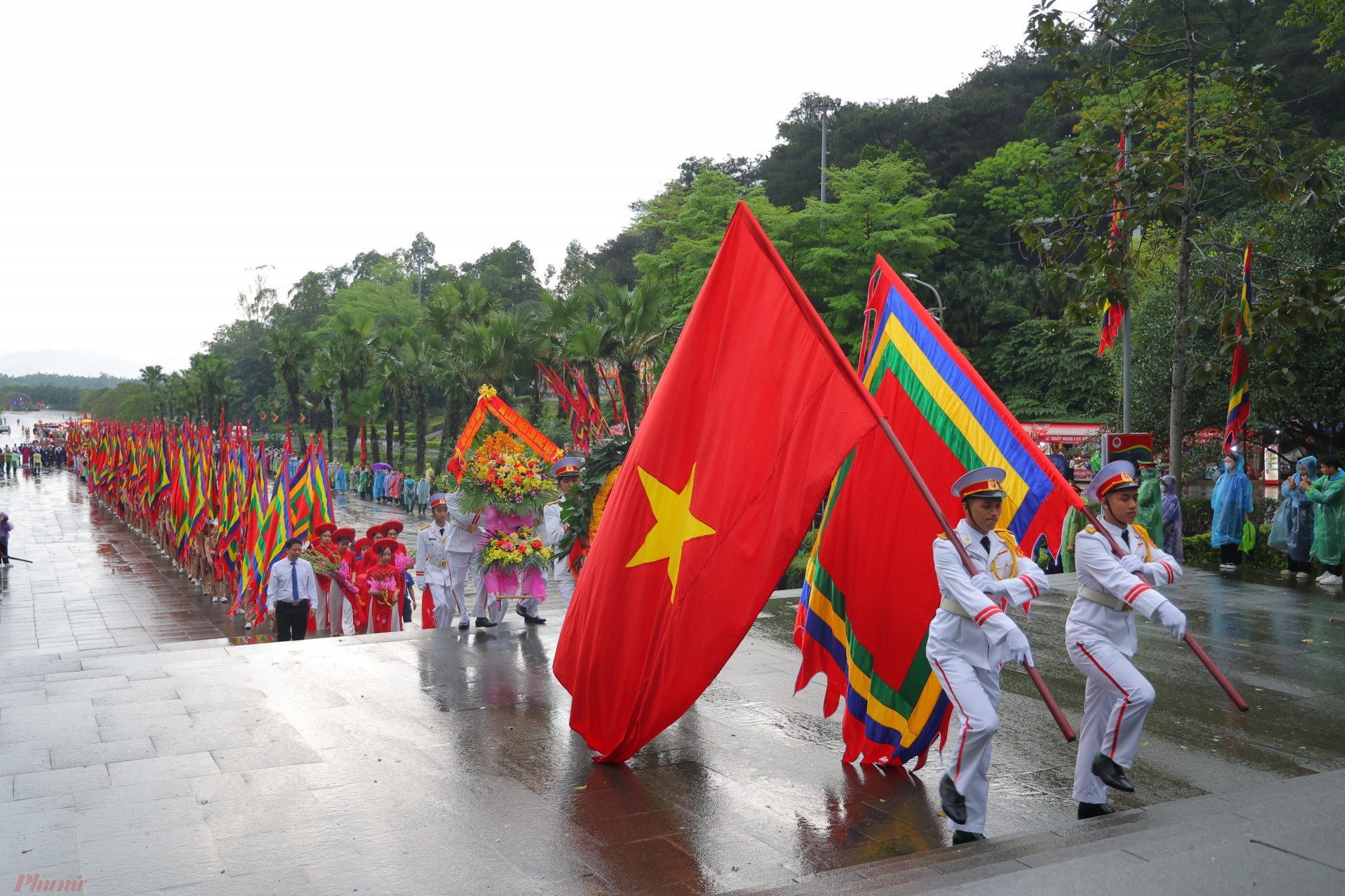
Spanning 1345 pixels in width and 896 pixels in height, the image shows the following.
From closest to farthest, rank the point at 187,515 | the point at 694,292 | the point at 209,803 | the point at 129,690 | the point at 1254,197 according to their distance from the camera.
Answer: the point at 209,803 → the point at 129,690 → the point at 187,515 → the point at 1254,197 → the point at 694,292

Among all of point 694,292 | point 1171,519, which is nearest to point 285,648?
point 1171,519

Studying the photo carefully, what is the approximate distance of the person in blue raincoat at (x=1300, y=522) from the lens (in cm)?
1405

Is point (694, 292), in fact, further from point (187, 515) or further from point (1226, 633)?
point (1226, 633)

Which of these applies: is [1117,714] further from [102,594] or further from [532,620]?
[102,594]

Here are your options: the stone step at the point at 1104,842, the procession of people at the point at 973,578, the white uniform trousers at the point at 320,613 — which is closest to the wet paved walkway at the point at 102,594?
the white uniform trousers at the point at 320,613

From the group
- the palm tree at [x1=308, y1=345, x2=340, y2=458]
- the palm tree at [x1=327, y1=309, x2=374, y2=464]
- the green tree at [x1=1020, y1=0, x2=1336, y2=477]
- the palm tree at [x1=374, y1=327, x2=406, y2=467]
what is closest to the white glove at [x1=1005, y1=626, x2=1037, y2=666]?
the green tree at [x1=1020, y1=0, x2=1336, y2=477]

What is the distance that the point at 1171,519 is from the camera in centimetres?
1530

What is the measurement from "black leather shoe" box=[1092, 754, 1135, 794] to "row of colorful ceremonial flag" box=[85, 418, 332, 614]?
980cm

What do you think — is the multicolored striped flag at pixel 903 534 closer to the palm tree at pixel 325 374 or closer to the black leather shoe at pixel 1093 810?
the black leather shoe at pixel 1093 810

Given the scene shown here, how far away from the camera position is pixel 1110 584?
17.7ft

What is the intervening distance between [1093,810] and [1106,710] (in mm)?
515

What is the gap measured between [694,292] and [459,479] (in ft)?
93.5

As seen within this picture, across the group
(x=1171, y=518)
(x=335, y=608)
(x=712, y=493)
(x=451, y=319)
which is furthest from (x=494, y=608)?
(x=451, y=319)

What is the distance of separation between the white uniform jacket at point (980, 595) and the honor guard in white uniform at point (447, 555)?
23.0 ft
